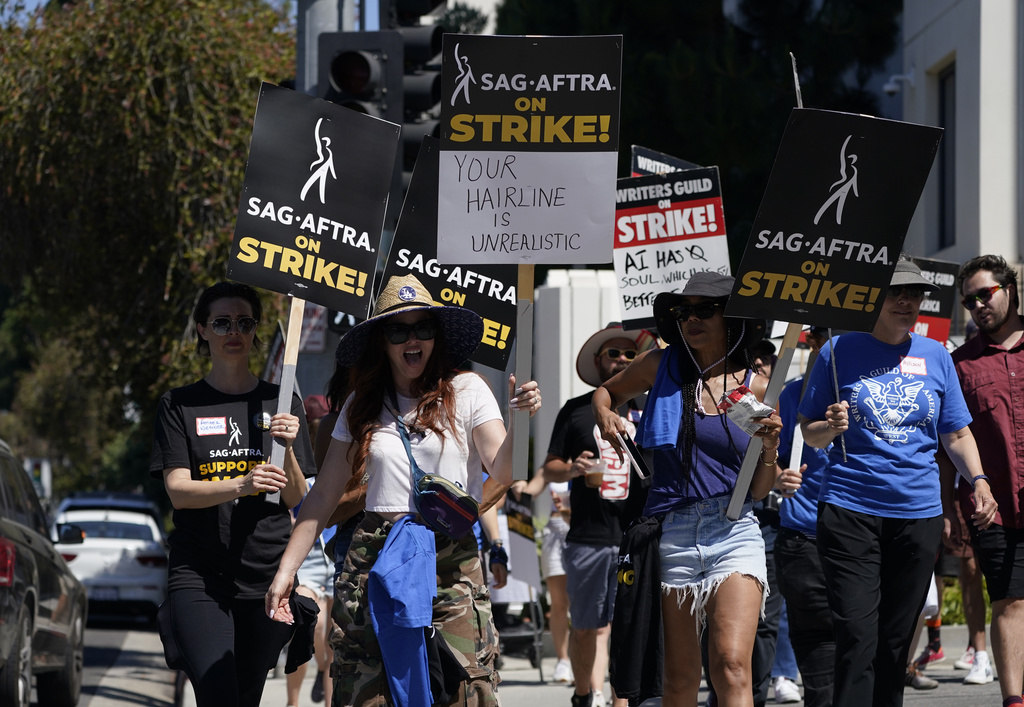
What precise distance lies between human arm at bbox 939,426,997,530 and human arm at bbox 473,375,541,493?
236 centimetres

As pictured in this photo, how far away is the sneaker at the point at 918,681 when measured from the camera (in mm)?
8920

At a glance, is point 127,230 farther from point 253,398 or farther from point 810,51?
point 253,398

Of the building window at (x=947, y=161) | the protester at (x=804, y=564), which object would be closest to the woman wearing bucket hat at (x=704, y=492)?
the protester at (x=804, y=564)

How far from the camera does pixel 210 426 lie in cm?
543

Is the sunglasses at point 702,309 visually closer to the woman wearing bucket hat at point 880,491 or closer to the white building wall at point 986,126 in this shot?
the woman wearing bucket hat at point 880,491

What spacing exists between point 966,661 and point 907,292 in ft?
14.3

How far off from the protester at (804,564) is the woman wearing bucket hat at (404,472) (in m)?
2.07

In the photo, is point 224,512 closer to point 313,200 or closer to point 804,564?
point 313,200

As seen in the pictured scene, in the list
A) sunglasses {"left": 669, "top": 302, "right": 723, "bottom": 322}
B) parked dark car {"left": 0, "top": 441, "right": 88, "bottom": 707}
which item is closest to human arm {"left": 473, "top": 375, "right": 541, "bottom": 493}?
sunglasses {"left": 669, "top": 302, "right": 723, "bottom": 322}

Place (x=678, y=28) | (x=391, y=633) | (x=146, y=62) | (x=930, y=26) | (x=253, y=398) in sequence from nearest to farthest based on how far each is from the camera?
(x=391, y=633), (x=253, y=398), (x=146, y=62), (x=930, y=26), (x=678, y=28)

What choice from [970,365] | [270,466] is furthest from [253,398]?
[970,365]

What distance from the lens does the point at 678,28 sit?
65.0 feet

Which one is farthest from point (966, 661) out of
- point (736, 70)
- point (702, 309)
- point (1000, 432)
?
point (736, 70)

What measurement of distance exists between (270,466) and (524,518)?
203 inches
